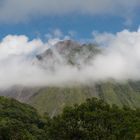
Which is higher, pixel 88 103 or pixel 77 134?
pixel 88 103

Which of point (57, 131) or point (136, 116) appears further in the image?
point (136, 116)

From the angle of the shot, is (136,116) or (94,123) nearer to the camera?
(94,123)

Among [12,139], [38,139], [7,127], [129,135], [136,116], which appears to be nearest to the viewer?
[129,135]

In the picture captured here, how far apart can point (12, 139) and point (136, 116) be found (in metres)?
41.4

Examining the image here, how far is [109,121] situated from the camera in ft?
340

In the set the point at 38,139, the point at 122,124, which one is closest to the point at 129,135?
the point at 122,124

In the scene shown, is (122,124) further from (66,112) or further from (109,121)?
(66,112)

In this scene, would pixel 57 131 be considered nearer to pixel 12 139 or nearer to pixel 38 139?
pixel 12 139

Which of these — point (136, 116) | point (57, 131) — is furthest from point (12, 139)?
point (136, 116)

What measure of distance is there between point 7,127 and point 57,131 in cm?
A: 4691

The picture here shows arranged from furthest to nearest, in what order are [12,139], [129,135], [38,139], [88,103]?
1. [38,139]
2. [12,139]
3. [88,103]
4. [129,135]

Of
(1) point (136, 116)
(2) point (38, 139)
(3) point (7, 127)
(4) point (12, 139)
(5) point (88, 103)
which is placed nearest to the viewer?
(5) point (88, 103)

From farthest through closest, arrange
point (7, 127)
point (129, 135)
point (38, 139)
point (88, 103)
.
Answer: point (38, 139), point (7, 127), point (88, 103), point (129, 135)

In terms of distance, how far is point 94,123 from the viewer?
331 ft
